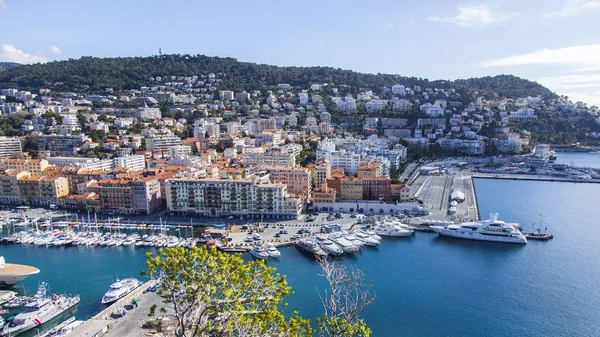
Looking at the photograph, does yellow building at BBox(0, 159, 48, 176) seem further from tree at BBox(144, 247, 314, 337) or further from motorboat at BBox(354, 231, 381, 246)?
tree at BBox(144, 247, 314, 337)

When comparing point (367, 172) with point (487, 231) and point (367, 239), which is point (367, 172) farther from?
point (487, 231)

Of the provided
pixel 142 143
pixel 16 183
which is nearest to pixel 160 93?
pixel 142 143

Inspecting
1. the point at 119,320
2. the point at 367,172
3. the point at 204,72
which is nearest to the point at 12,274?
the point at 119,320

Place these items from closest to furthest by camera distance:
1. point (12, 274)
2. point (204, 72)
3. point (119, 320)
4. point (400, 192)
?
point (119, 320) → point (12, 274) → point (400, 192) → point (204, 72)

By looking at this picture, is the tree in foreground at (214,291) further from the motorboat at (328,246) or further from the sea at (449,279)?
the motorboat at (328,246)

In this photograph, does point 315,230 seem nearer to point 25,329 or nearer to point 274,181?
point 274,181

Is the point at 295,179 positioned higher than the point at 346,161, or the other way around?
the point at 346,161

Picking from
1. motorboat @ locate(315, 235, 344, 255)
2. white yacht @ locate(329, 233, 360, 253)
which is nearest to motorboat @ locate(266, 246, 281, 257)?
motorboat @ locate(315, 235, 344, 255)

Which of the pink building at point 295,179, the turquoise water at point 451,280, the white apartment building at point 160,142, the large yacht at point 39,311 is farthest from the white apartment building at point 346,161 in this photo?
the large yacht at point 39,311
